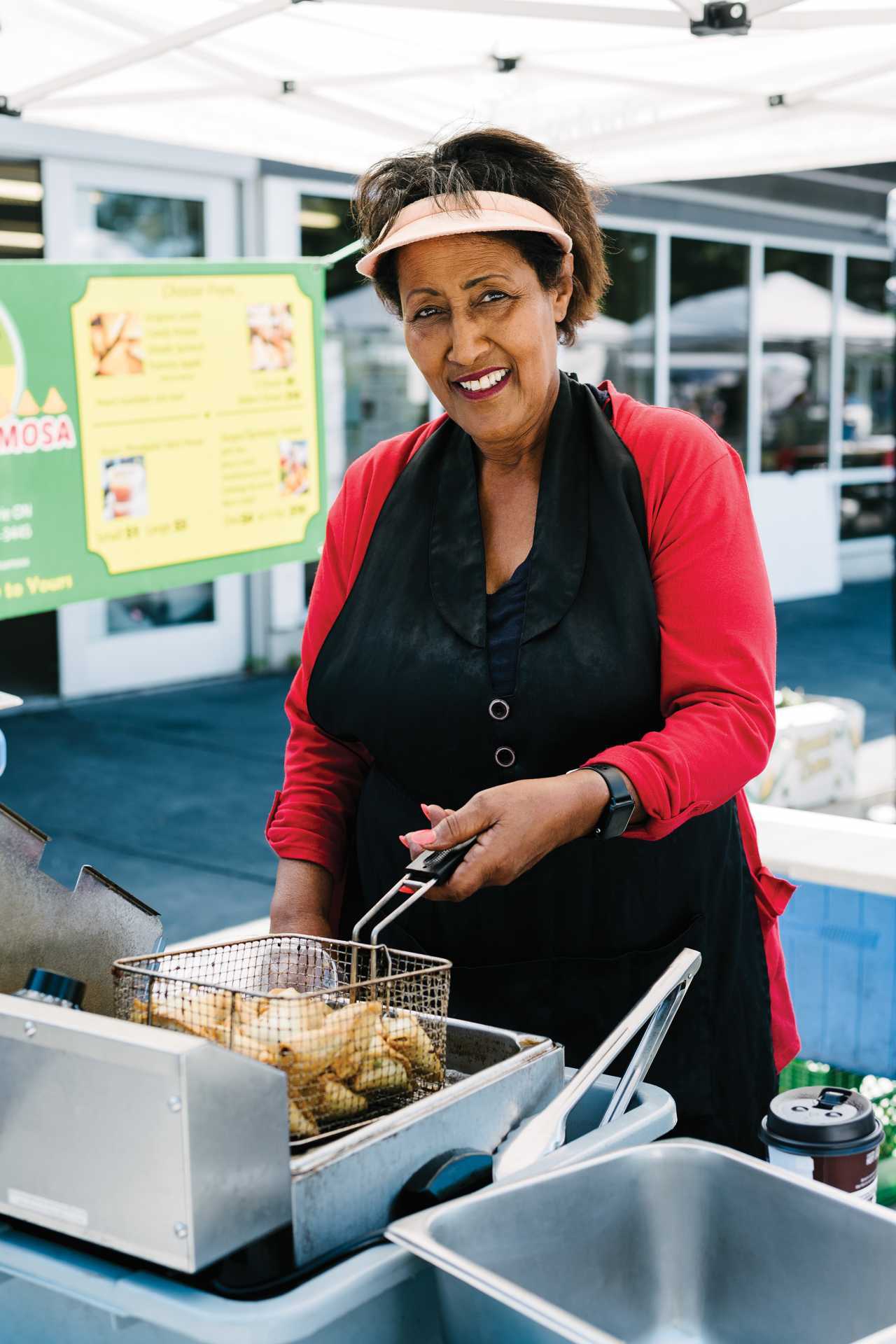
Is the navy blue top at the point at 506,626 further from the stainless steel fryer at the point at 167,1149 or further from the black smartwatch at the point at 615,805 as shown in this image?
the stainless steel fryer at the point at 167,1149

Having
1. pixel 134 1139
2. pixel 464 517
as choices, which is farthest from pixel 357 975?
pixel 464 517

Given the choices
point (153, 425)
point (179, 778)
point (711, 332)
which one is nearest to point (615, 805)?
point (153, 425)

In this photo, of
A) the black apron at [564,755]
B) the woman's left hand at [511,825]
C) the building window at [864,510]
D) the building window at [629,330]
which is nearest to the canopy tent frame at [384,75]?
the black apron at [564,755]

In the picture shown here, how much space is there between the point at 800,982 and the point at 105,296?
8.02 ft

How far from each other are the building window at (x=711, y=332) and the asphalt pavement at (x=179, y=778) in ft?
9.41

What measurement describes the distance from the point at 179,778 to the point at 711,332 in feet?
23.4

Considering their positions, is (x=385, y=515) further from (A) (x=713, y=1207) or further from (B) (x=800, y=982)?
(B) (x=800, y=982)

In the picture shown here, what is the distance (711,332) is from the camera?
40.3 feet

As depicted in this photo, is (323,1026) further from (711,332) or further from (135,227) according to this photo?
(711,332)

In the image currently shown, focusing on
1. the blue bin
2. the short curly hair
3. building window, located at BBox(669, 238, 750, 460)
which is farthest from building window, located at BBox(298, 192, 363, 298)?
the short curly hair

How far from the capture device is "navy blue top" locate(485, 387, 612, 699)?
175 cm

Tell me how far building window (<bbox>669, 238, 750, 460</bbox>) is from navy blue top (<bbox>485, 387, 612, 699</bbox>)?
10.4 metres

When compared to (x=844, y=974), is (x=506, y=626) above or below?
above

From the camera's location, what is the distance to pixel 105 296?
388 cm
